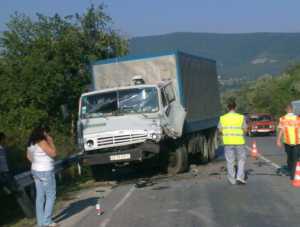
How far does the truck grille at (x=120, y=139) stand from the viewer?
16406 mm

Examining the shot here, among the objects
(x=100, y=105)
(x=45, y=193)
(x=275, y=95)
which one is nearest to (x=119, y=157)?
(x=100, y=105)

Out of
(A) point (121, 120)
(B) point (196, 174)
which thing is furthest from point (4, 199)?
Result: (B) point (196, 174)

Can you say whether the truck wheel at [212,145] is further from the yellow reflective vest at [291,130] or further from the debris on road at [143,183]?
the yellow reflective vest at [291,130]

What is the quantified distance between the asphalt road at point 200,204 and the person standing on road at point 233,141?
0.97ft

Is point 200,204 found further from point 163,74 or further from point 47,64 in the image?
point 47,64

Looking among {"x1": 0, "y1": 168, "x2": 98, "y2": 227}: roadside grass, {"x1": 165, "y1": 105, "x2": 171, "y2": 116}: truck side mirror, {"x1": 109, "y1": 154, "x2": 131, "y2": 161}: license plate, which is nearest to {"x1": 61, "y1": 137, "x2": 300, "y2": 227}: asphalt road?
{"x1": 109, "y1": 154, "x2": 131, "y2": 161}: license plate

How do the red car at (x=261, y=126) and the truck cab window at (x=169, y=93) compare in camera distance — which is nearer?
the truck cab window at (x=169, y=93)

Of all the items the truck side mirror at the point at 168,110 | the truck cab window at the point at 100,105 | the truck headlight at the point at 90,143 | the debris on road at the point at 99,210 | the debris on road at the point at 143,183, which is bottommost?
the debris on road at the point at 143,183

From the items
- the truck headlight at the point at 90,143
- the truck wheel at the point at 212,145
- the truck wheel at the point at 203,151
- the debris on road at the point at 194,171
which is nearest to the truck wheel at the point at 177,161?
the debris on road at the point at 194,171

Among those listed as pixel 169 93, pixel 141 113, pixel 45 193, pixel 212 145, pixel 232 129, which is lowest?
pixel 212 145

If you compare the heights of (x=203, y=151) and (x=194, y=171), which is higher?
(x=203, y=151)

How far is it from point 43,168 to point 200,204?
284 cm

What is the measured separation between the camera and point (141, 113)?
1689 cm

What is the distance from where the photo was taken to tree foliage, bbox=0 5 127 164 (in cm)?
2345
